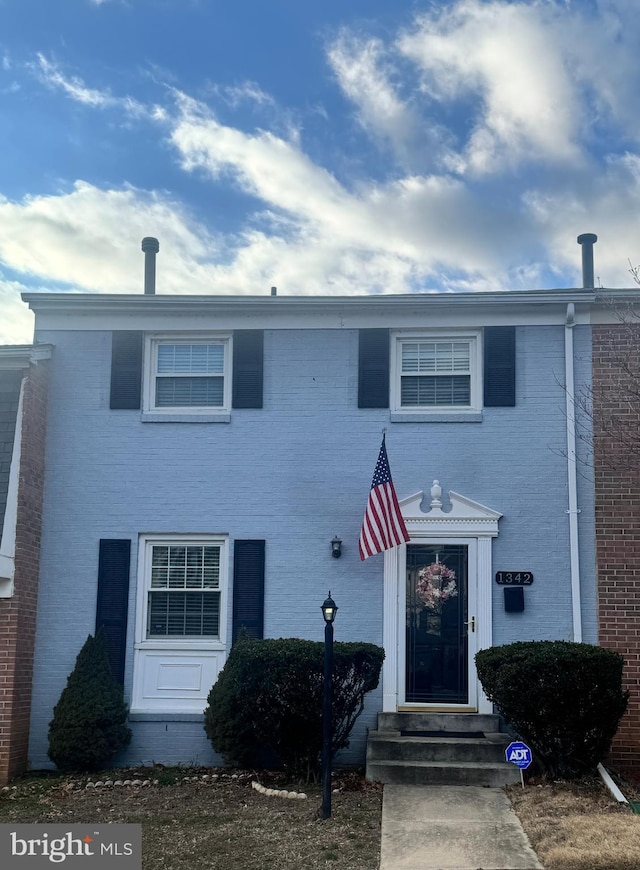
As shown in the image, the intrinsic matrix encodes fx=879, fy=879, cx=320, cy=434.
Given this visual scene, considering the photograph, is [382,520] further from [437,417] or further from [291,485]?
[437,417]

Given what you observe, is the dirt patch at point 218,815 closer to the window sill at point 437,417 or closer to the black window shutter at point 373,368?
the window sill at point 437,417

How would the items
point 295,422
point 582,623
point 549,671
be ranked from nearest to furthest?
point 549,671 < point 582,623 < point 295,422

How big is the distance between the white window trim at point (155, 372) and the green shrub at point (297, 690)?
9.66ft

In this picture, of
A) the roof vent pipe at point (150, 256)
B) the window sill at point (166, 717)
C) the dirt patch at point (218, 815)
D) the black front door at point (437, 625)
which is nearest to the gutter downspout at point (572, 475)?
the black front door at point (437, 625)

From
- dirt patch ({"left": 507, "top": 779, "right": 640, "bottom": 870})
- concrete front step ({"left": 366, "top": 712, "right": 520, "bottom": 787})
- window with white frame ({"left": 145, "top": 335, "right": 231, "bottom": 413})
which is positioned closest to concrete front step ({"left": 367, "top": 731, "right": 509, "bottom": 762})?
concrete front step ({"left": 366, "top": 712, "right": 520, "bottom": 787})

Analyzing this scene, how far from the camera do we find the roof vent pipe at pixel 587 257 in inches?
456

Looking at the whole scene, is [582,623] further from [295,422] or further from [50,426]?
[50,426]

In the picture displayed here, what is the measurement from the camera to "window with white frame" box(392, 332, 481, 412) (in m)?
10.5

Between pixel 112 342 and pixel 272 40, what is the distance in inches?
162

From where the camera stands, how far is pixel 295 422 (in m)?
10.4

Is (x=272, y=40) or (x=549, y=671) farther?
(x=272, y=40)

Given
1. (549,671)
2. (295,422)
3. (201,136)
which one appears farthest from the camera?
(201,136)

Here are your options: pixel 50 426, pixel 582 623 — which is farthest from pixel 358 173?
pixel 582 623

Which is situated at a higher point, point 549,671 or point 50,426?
point 50,426
